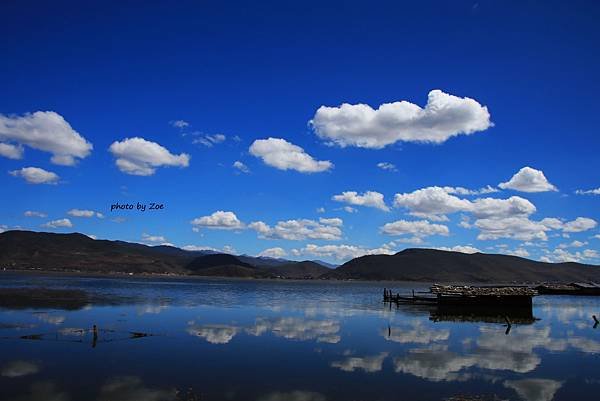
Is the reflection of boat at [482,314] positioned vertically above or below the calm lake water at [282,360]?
above

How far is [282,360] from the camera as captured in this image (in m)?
30.9

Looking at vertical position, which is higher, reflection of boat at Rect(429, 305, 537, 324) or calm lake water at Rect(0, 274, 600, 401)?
reflection of boat at Rect(429, 305, 537, 324)

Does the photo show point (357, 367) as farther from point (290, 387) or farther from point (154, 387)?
point (154, 387)

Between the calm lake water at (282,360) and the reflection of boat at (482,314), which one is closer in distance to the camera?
the calm lake water at (282,360)

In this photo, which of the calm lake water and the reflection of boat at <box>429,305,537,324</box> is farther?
the reflection of boat at <box>429,305,537,324</box>

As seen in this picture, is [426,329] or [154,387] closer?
[154,387]

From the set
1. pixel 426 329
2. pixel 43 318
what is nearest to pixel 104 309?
pixel 43 318

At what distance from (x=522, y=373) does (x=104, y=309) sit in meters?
46.1

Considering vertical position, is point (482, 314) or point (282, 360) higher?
point (482, 314)

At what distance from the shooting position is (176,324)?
1833 inches

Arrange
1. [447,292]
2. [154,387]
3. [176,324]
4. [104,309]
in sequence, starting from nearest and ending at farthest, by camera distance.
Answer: [154,387], [176,324], [104,309], [447,292]

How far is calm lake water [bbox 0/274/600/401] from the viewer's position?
77.2 ft

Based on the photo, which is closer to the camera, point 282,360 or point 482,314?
point 282,360

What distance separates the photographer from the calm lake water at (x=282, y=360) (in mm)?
23516
